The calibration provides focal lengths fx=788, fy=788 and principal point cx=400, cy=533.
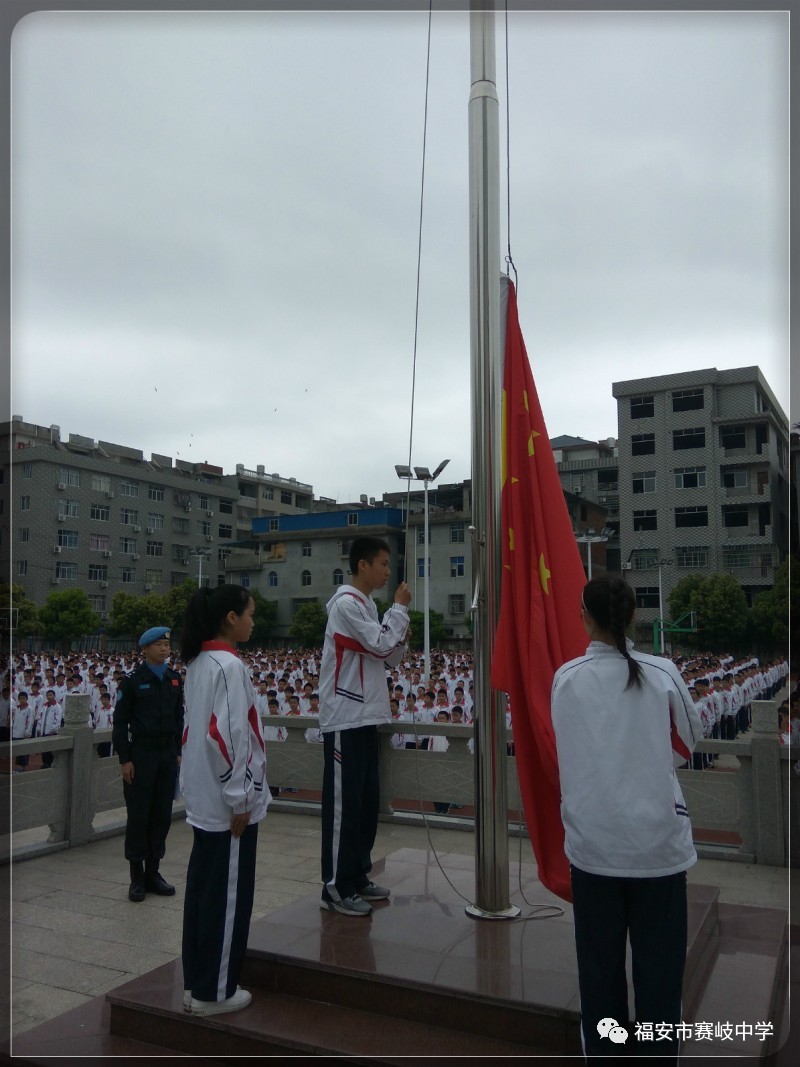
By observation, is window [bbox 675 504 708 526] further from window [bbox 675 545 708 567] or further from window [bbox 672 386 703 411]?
window [bbox 672 386 703 411]

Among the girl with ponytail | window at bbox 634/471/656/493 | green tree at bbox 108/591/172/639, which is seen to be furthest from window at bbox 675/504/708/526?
the girl with ponytail

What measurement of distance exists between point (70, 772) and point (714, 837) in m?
5.54

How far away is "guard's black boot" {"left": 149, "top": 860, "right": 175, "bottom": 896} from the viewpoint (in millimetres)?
5039

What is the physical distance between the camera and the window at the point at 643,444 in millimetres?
25656

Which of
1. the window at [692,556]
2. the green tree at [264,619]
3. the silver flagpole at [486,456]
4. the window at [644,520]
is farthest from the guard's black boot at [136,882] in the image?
the green tree at [264,619]

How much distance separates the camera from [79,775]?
605cm

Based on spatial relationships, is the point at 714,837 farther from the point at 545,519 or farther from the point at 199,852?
the point at 199,852

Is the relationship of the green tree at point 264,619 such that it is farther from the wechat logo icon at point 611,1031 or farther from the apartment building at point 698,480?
the wechat logo icon at point 611,1031

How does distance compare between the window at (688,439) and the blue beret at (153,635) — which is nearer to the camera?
the blue beret at (153,635)

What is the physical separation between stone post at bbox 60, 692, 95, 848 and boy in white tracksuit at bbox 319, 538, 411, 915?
10.7ft

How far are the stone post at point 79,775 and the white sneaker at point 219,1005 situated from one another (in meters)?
3.70

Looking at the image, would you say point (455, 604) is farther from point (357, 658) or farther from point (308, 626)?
point (357, 658)

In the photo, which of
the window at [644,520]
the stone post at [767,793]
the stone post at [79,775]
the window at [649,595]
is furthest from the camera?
the window at [649,595]

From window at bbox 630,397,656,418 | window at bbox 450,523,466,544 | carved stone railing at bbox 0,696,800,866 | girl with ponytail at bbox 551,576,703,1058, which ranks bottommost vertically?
carved stone railing at bbox 0,696,800,866
